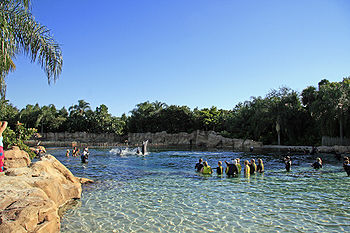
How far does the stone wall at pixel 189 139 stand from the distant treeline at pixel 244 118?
5.46 ft

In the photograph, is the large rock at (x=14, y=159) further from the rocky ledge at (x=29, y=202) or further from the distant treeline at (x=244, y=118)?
the distant treeline at (x=244, y=118)

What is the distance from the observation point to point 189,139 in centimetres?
6309

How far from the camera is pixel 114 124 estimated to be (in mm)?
71625

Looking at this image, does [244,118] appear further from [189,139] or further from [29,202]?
[29,202]

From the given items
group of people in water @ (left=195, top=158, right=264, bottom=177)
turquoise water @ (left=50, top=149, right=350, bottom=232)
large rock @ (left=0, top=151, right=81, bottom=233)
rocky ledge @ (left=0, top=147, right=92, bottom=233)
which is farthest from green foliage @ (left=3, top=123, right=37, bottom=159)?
group of people in water @ (left=195, top=158, right=264, bottom=177)

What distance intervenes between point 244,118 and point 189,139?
15820mm

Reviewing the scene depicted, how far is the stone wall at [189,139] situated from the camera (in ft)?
172

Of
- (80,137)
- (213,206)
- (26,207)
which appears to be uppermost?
(80,137)

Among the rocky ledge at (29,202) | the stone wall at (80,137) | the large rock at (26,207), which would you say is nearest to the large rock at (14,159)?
the rocky ledge at (29,202)

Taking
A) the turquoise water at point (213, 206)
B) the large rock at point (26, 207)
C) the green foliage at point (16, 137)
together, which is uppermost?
the green foliage at point (16, 137)

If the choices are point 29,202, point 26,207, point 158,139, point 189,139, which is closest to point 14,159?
point 29,202

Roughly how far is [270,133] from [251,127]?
3.54 meters

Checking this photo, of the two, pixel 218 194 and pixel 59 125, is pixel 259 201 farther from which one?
pixel 59 125

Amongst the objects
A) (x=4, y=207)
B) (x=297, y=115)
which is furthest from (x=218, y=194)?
(x=297, y=115)
